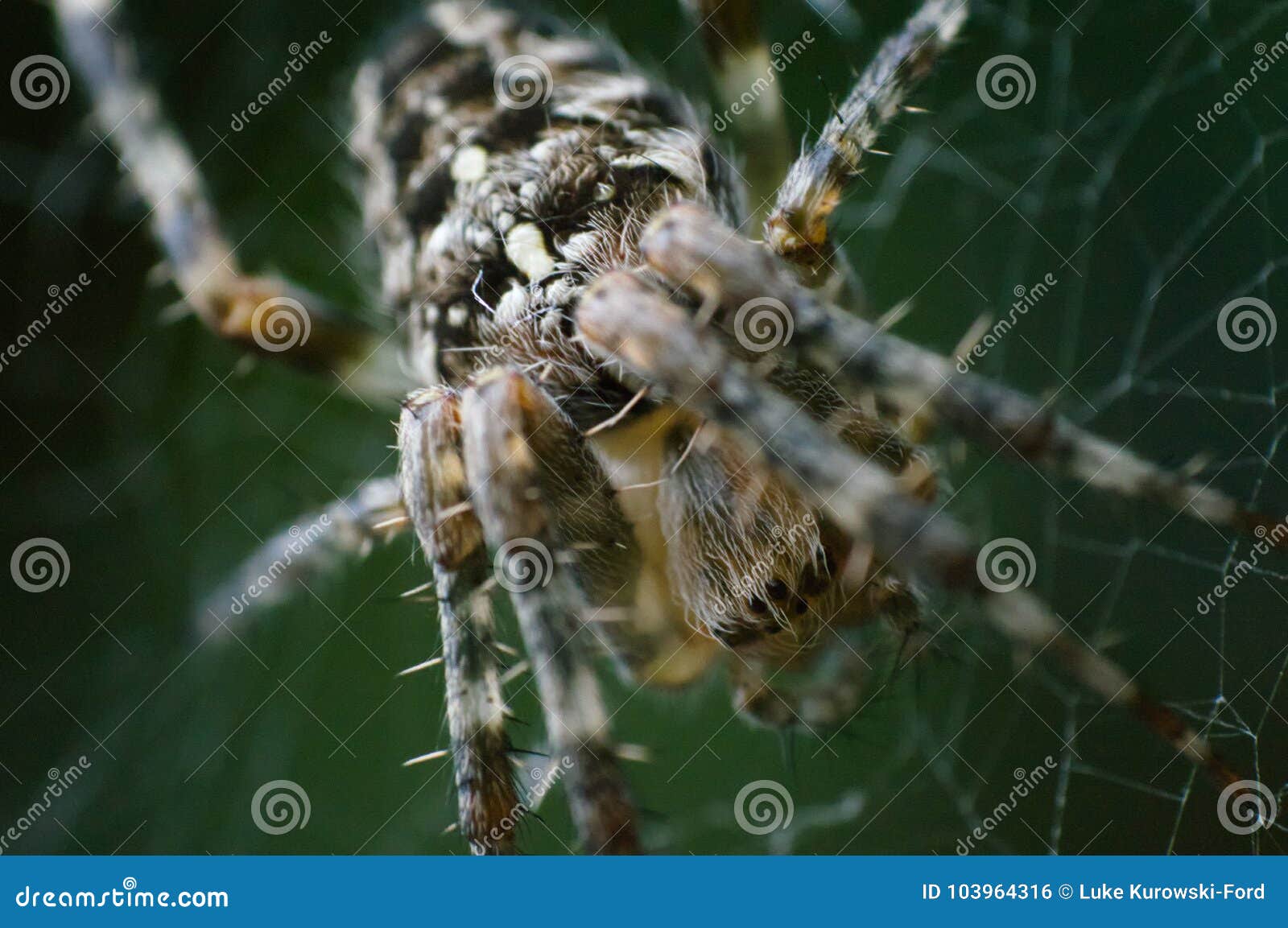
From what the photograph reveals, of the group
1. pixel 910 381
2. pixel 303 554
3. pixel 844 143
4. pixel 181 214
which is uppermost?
pixel 844 143

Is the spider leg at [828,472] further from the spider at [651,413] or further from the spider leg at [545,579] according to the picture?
the spider leg at [545,579]

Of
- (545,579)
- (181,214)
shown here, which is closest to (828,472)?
(545,579)

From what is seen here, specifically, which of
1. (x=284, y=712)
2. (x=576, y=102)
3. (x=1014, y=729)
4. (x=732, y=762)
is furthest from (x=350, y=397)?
(x=1014, y=729)

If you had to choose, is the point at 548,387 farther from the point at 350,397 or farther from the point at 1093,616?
the point at 350,397

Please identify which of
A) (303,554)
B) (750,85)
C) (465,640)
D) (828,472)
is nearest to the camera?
(828,472)

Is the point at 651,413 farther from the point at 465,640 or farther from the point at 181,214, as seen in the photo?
the point at 181,214

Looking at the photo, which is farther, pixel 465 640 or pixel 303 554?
pixel 303 554
